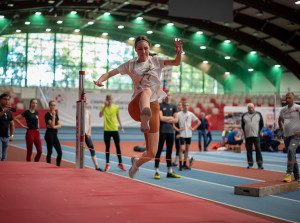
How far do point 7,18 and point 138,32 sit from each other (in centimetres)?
904

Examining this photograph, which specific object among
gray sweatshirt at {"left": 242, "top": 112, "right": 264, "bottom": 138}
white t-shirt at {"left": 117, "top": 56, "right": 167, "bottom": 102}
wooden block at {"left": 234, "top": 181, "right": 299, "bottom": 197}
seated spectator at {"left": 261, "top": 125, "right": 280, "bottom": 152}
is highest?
white t-shirt at {"left": 117, "top": 56, "right": 167, "bottom": 102}

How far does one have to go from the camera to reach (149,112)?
13.6 feet

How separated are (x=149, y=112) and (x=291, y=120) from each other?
198 inches

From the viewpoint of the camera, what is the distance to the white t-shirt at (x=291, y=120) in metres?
8.18

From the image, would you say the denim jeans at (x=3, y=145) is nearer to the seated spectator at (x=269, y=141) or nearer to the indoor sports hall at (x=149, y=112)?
the indoor sports hall at (x=149, y=112)

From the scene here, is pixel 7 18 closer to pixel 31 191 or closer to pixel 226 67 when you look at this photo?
pixel 226 67

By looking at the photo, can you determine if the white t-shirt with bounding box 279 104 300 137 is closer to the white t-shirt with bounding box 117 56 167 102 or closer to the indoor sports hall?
the indoor sports hall

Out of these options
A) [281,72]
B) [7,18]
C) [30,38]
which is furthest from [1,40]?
[281,72]

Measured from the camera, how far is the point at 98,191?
13.4ft

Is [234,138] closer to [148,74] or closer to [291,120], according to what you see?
[291,120]

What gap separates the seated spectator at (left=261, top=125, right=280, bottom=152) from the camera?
691 inches

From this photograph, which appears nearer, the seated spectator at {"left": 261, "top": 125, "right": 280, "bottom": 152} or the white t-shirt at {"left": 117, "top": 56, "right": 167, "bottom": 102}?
the white t-shirt at {"left": 117, "top": 56, "right": 167, "bottom": 102}

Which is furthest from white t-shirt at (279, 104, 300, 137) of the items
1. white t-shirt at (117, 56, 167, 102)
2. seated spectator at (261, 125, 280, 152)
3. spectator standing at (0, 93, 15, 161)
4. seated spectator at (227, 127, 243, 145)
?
seated spectator at (261, 125, 280, 152)

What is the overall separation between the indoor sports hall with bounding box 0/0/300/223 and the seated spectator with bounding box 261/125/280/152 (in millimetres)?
47
